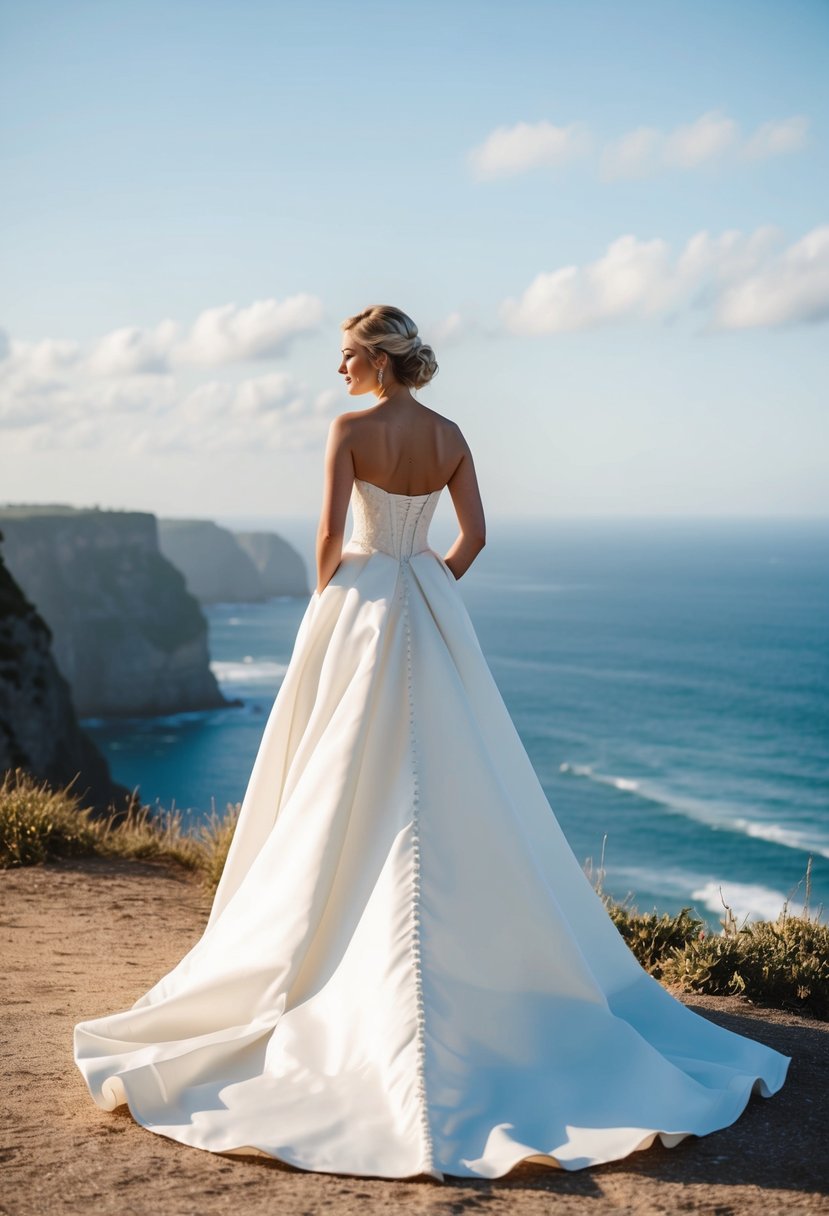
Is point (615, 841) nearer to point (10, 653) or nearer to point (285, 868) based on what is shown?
point (10, 653)

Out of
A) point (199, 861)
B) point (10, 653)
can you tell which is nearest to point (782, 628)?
point (10, 653)

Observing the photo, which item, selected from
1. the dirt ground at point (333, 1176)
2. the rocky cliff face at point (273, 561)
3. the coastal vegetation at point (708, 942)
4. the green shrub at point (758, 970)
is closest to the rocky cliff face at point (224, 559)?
→ the rocky cliff face at point (273, 561)

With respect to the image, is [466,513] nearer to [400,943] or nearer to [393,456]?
[393,456]

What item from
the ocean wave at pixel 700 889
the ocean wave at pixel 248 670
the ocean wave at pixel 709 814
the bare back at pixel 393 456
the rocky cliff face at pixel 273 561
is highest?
the rocky cliff face at pixel 273 561

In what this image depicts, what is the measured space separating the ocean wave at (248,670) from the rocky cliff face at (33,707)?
54.7 metres

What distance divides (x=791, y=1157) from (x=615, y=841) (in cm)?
5012

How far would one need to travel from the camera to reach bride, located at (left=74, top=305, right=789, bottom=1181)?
12.4ft

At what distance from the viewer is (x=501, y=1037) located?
4.02 metres

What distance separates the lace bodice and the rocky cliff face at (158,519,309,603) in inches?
5506

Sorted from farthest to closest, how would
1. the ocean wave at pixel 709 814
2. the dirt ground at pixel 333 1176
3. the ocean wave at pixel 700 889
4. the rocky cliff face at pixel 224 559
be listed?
the rocky cliff face at pixel 224 559, the ocean wave at pixel 709 814, the ocean wave at pixel 700 889, the dirt ground at pixel 333 1176

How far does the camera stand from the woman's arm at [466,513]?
4.94 m

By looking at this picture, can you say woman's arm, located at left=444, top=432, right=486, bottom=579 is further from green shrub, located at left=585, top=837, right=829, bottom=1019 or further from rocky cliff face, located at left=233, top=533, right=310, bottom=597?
rocky cliff face, located at left=233, top=533, right=310, bottom=597

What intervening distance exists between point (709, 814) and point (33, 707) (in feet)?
111

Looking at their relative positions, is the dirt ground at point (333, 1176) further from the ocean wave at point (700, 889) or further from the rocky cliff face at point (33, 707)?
the ocean wave at point (700, 889)
